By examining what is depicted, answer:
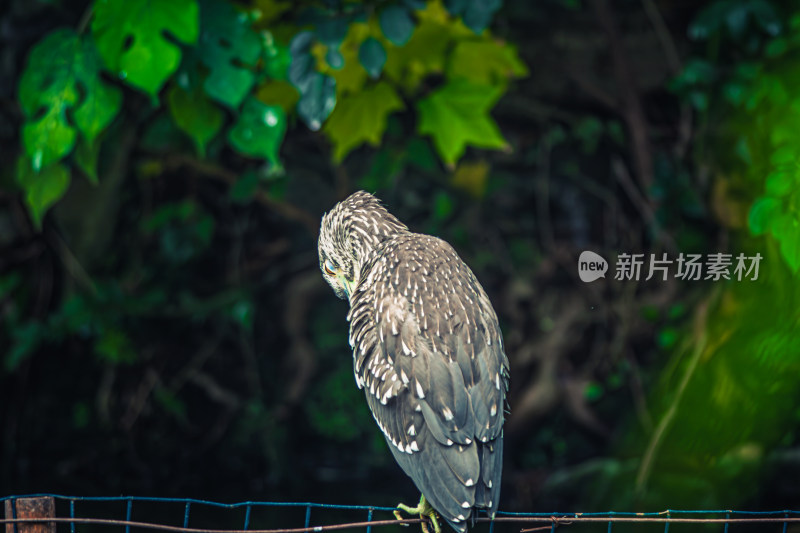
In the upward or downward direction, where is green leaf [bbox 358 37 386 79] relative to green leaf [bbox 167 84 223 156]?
upward

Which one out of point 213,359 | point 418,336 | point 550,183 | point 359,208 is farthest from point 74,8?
point 418,336

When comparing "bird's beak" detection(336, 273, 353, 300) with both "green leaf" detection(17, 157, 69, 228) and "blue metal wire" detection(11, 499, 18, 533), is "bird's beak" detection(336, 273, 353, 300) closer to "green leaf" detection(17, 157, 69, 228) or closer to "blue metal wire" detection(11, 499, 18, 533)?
"blue metal wire" detection(11, 499, 18, 533)

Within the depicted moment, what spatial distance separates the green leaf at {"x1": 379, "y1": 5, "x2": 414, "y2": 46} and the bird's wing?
3.25ft

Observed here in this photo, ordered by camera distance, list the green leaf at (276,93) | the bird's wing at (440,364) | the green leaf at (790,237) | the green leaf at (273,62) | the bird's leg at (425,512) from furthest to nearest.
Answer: the green leaf at (276,93) → the green leaf at (273,62) → the green leaf at (790,237) → the bird's leg at (425,512) → the bird's wing at (440,364)

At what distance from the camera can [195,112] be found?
200cm

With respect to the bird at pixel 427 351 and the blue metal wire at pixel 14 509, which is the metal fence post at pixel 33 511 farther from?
the bird at pixel 427 351

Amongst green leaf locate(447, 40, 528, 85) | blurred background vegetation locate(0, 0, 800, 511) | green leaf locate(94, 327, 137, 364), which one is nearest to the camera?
green leaf locate(447, 40, 528, 85)

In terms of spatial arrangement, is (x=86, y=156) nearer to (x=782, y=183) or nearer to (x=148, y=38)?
(x=148, y=38)

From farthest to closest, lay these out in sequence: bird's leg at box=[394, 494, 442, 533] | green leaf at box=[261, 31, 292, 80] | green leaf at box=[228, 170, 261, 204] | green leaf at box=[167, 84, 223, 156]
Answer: green leaf at box=[228, 170, 261, 204]
green leaf at box=[261, 31, 292, 80]
green leaf at box=[167, 84, 223, 156]
bird's leg at box=[394, 494, 442, 533]

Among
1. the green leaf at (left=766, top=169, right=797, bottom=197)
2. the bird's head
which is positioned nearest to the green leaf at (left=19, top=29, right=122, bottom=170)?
the bird's head

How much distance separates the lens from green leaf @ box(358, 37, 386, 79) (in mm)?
1926

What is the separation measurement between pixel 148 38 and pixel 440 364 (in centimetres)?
121

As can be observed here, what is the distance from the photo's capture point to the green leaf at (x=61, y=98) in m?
1.98

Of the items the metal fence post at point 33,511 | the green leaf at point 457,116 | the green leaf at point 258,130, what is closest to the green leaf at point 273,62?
the green leaf at point 258,130
